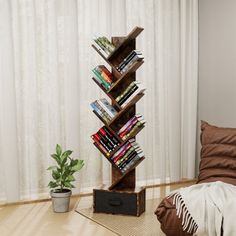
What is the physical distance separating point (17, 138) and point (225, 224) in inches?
88.5

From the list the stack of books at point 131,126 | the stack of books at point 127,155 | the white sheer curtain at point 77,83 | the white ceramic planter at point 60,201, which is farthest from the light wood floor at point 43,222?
the stack of books at point 131,126

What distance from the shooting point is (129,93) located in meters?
4.18

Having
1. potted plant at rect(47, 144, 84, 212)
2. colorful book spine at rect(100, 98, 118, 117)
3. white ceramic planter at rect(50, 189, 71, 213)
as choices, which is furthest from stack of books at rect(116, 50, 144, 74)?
white ceramic planter at rect(50, 189, 71, 213)

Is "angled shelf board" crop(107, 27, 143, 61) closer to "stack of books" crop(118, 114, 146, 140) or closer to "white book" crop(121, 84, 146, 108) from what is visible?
"white book" crop(121, 84, 146, 108)

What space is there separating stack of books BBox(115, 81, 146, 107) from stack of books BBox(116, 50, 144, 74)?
0.16 meters

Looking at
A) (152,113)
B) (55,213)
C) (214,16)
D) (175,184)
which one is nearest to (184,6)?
(214,16)

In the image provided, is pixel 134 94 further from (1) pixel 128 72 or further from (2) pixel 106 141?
(2) pixel 106 141

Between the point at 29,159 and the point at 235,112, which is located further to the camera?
the point at 235,112

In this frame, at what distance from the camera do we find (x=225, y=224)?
3.15 m

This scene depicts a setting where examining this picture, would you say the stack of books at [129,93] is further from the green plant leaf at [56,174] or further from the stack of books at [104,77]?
the green plant leaf at [56,174]

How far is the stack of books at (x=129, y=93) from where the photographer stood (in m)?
4.14

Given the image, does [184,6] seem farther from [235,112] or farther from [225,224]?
[225,224]

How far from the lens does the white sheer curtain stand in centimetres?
455

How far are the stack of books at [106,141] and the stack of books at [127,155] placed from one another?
0.23ft
